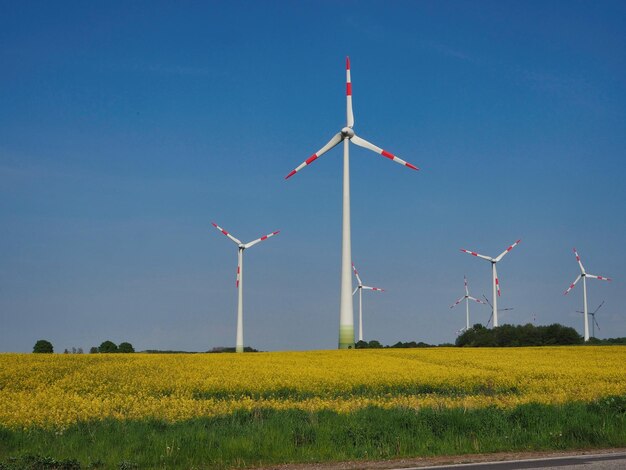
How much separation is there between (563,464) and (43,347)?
57.9m

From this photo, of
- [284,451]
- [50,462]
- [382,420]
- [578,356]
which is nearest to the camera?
[50,462]

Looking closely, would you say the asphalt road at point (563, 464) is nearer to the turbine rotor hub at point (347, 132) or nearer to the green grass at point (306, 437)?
the green grass at point (306, 437)

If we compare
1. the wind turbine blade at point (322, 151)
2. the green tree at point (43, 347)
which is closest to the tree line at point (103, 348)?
the green tree at point (43, 347)

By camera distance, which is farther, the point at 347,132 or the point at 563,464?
the point at 347,132

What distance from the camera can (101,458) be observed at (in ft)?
49.5

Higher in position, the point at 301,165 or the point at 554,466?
the point at 301,165

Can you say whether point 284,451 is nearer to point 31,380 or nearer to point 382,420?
point 382,420

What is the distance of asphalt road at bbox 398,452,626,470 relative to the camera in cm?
1398

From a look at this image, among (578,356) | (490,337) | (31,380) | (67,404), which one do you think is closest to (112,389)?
Result: (31,380)

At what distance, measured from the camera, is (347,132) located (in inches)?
2869

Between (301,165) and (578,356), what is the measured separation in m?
31.7

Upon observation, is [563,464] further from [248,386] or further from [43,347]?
[43,347]

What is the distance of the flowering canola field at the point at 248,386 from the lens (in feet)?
73.8

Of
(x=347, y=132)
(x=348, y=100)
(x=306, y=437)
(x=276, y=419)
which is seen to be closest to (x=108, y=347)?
(x=347, y=132)
